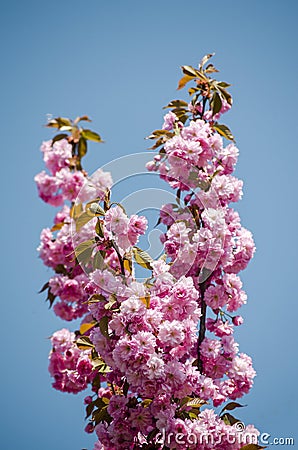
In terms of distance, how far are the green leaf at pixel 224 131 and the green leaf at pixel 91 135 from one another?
91 cm

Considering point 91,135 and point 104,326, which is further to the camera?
point 91,135

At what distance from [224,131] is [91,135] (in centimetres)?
97

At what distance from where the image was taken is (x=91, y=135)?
10.3 ft

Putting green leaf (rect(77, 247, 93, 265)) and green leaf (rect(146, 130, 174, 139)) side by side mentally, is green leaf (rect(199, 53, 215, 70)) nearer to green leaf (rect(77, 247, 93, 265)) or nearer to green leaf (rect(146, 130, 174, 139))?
green leaf (rect(146, 130, 174, 139))

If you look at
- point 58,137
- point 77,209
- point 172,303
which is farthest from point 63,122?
point 172,303

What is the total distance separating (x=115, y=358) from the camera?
5.65ft

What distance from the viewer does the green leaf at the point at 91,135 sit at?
10.3 ft

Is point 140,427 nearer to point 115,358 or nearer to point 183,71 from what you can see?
point 115,358

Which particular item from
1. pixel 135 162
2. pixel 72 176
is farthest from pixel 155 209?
pixel 72 176

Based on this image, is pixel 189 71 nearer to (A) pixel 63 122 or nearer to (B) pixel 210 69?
(B) pixel 210 69

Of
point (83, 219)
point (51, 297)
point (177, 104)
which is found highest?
point (177, 104)

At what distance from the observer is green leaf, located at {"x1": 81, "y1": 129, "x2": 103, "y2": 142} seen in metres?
3.13

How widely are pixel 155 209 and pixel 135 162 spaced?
0.17 m

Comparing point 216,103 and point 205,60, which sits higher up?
point 205,60
